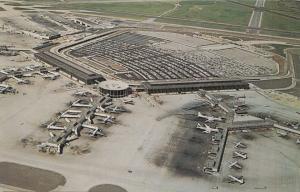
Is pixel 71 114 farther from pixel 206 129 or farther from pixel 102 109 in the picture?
pixel 206 129

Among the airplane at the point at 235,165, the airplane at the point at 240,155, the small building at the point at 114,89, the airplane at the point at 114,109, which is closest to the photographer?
the airplane at the point at 235,165

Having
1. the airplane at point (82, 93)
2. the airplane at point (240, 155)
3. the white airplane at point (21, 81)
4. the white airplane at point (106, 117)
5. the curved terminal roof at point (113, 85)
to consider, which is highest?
the curved terminal roof at point (113, 85)

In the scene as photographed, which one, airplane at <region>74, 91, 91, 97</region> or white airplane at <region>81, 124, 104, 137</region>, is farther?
airplane at <region>74, 91, 91, 97</region>

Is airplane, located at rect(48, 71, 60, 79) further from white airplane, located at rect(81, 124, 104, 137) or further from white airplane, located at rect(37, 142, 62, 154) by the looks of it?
white airplane, located at rect(37, 142, 62, 154)

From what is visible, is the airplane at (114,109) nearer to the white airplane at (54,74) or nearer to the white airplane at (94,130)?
the white airplane at (94,130)

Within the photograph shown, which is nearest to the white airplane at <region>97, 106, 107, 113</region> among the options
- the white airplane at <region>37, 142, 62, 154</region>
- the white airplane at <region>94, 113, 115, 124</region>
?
the white airplane at <region>94, 113, 115, 124</region>

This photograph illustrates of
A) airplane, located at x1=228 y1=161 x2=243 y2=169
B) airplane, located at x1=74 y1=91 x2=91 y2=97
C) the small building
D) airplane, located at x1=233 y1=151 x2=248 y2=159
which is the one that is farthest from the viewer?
the small building

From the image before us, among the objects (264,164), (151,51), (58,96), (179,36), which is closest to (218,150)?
(264,164)

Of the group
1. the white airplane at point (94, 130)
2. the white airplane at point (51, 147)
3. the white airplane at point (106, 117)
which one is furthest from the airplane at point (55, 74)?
the white airplane at point (51, 147)

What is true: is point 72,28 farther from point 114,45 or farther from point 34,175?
point 34,175
